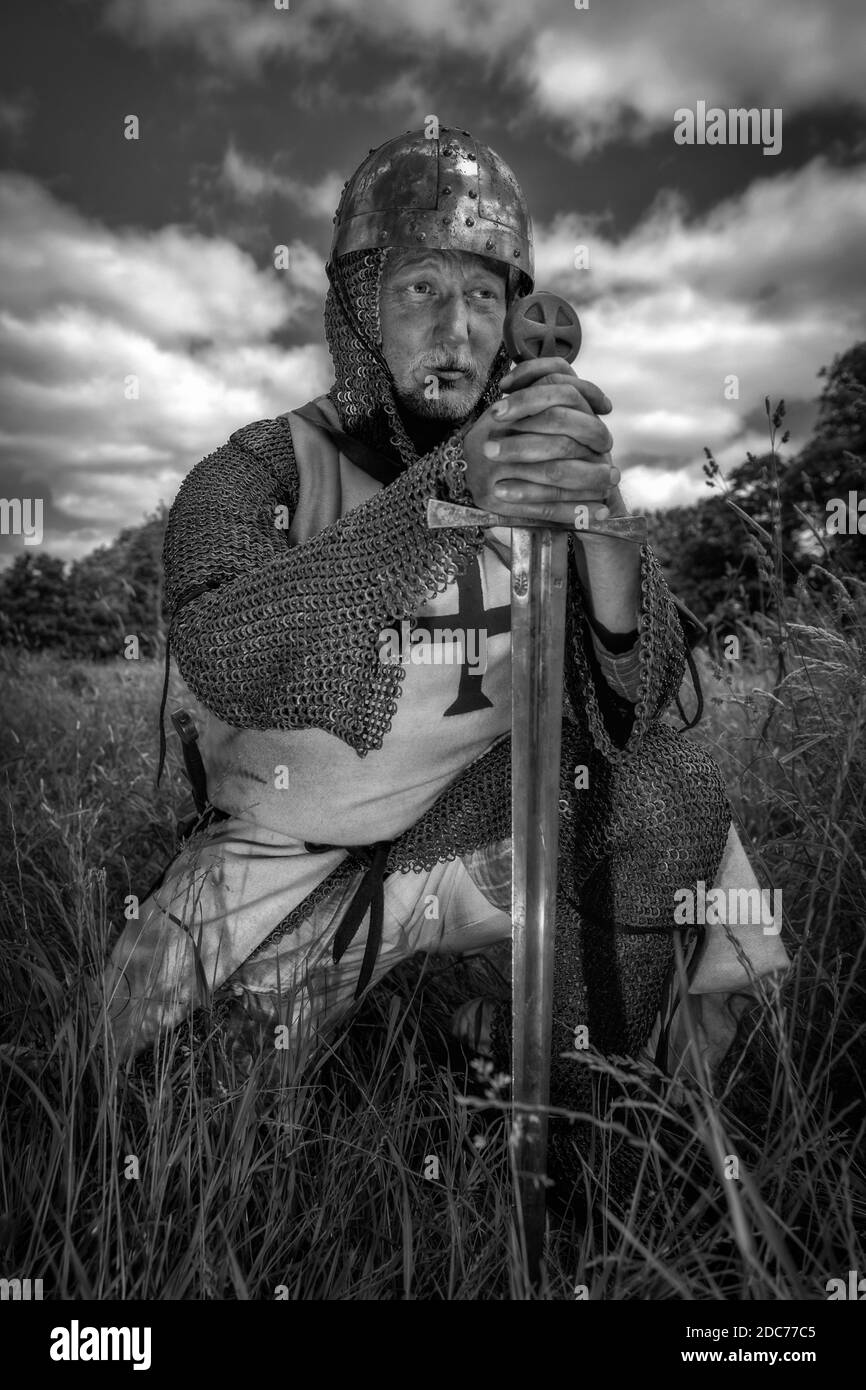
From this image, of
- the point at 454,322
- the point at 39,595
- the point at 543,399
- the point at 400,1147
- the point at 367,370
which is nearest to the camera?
the point at 543,399

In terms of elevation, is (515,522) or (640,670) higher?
(515,522)

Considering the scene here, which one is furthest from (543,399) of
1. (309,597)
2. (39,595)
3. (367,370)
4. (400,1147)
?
(39,595)

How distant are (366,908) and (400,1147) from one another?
0.55 meters

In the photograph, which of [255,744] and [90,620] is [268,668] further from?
[90,620]

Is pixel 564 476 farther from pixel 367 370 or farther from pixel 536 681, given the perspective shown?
pixel 367 370

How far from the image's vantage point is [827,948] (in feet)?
7.95

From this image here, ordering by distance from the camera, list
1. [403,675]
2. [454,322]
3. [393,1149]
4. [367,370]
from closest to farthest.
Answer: [393,1149] → [403,675] → [454,322] → [367,370]

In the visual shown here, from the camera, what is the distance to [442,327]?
7.68 feet

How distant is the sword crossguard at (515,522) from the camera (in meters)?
1.50

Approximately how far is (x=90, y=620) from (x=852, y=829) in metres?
26.7

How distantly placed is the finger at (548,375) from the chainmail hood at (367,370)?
0.93 meters

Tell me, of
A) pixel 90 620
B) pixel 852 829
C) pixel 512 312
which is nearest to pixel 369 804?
pixel 512 312

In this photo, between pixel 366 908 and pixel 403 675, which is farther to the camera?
pixel 366 908

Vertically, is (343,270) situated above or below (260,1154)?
above
